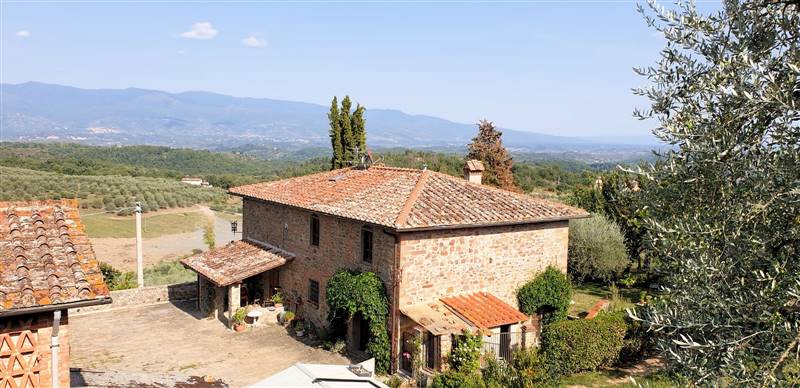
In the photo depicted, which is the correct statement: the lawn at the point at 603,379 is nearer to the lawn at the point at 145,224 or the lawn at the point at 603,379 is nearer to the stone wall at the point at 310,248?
the stone wall at the point at 310,248

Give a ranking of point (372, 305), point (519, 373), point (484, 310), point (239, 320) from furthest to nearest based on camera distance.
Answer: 1. point (239, 320)
2. point (484, 310)
3. point (372, 305)
4. point (519, 373)

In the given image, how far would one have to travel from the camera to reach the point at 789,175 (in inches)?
213

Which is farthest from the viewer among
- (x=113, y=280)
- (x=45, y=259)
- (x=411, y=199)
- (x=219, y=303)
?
(x=113, y=280)

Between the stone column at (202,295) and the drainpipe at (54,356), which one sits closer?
the drainpipe at (54,356)

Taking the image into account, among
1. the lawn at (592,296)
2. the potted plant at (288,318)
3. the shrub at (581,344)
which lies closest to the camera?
the shrub at (581,344)

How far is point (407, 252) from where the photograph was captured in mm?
16516

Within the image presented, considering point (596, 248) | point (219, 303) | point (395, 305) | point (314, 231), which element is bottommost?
point (219, 303)

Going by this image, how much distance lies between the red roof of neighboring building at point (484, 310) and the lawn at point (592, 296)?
6.44m

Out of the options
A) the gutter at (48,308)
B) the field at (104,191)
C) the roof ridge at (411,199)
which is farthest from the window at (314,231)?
the field at (104,191)

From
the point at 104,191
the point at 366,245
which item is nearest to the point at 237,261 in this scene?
the point at 366,245

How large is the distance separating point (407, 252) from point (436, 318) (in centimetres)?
196

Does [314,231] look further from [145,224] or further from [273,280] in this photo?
[145,224]

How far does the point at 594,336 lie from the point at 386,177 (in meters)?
9.22

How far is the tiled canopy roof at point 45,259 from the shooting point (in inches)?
339
